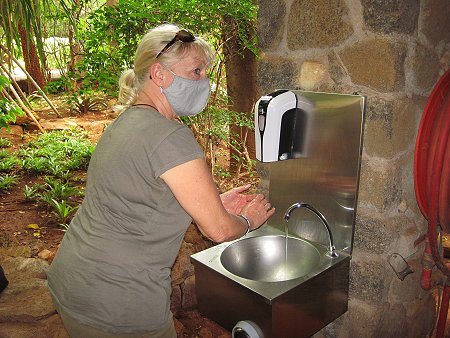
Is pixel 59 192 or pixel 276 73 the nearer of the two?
pixel 276 73

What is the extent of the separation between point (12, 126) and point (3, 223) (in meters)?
4.01

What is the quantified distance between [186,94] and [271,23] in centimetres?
86

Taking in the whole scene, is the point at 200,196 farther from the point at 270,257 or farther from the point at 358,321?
the point at 358,321

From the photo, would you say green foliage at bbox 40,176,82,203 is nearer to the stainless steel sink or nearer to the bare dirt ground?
the bare dirt ground

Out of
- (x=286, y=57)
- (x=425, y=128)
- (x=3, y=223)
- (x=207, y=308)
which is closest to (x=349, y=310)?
(x=207, y=308)

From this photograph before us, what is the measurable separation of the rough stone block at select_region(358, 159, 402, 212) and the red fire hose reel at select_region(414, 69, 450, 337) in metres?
0.09

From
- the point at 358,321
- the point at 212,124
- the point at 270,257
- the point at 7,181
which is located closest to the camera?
the point at 358,321

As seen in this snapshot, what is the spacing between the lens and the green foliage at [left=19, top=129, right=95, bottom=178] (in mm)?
5488

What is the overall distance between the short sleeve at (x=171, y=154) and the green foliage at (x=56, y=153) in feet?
14.0

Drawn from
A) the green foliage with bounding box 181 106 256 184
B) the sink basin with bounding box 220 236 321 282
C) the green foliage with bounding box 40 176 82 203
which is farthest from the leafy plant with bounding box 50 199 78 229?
the sink basin with bounding box 220 236 321 282

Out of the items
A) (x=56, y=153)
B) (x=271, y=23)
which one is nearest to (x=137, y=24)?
(x=271, y=23)

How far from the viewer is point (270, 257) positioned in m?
2.16

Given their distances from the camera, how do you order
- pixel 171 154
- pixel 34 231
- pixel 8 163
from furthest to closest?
pixel 8 163, pixel 34 231, pixel 171 154

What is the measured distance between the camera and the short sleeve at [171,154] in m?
1.29
